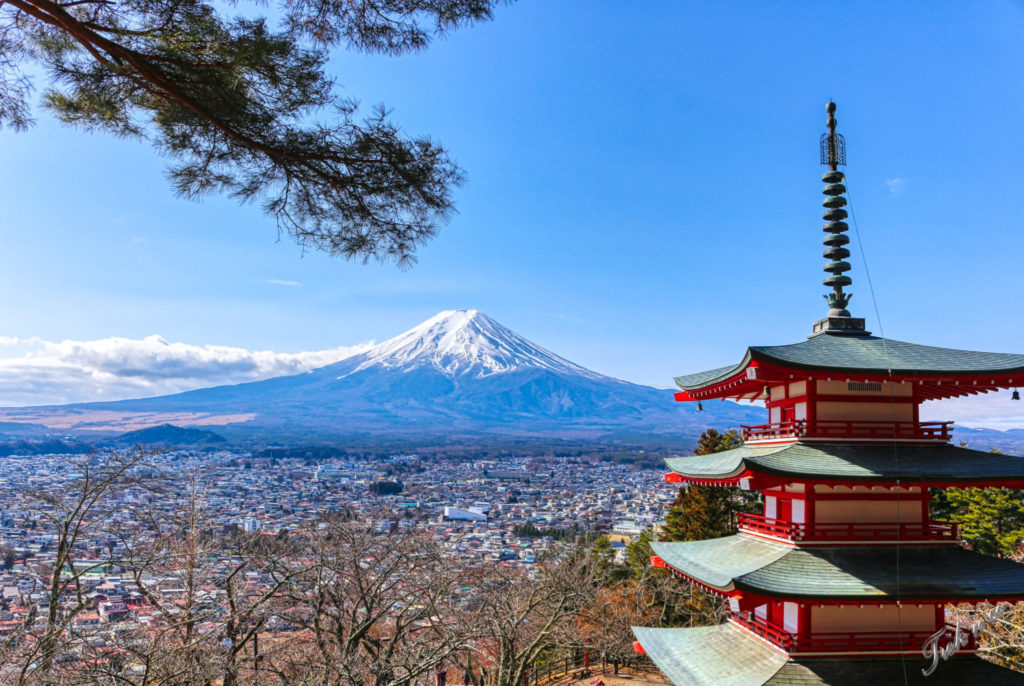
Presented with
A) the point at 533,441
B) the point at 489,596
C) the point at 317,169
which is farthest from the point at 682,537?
the point at 533,441

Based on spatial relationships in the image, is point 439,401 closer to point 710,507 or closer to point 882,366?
point 710,507

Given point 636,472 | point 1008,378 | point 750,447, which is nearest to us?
point 1008,378

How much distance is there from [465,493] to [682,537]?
42201mm

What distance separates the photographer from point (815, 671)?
22.5ft

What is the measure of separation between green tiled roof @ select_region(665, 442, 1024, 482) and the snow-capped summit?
170 meters

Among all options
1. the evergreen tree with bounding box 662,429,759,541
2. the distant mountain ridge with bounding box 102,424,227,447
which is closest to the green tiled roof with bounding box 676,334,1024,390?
the evergreen tree with bounding box 662,429,759,541

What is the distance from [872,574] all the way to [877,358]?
2426 millimetres

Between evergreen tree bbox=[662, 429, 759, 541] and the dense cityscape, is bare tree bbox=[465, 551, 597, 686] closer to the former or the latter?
the dense cityscape

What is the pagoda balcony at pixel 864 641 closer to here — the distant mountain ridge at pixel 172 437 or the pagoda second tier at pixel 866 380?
the pagoda second tier at pixel 866 380

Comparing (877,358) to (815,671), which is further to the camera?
(877,358)

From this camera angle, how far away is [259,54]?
14.4 feet

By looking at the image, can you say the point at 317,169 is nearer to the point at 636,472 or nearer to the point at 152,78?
the point at 152,78

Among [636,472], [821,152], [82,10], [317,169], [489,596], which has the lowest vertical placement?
[636,472]

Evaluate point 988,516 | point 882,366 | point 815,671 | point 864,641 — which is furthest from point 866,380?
point 988,516
